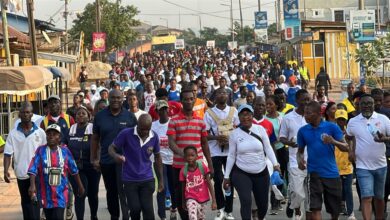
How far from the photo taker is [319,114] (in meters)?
9.25

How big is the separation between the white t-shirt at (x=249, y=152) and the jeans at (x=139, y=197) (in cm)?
99

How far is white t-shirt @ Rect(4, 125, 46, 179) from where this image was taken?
10.2 m

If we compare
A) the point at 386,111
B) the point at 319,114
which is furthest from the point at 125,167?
the point at 386,111

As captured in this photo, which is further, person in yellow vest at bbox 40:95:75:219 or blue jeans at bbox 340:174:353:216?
person in yellow vest at bbox 40:95:75:219

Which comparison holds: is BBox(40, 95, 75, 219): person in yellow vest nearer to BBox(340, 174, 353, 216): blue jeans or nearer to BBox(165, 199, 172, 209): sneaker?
BBox(165, 199, 172, 209): sneaker

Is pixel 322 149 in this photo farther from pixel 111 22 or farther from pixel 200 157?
pixel 111 22

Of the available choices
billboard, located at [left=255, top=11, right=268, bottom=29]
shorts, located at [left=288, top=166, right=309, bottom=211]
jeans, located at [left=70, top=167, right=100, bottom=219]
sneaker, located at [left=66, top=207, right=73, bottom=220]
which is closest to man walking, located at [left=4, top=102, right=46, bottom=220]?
jeans, located at [left=70, top=167, right=100, bottom=219]

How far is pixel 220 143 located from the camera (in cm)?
1126

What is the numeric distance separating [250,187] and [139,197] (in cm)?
130

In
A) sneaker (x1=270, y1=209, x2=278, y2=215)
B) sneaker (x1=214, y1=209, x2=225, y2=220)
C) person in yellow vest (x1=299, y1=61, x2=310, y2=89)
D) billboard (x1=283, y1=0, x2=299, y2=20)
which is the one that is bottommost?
sneaker (x1=270, y1=209, x2=278, y2=215)

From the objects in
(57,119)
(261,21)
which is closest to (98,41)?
(261,21)

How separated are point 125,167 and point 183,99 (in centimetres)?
129

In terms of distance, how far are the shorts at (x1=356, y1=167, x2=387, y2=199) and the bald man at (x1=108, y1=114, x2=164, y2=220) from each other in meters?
2.43

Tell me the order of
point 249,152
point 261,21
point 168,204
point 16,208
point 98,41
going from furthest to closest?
point 261,21 < point 98,41 < point 16,208 < point 168,204 < point 249,152
